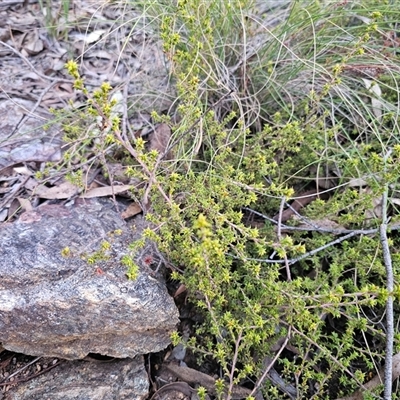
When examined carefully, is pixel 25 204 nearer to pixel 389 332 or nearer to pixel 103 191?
pixel 103 191

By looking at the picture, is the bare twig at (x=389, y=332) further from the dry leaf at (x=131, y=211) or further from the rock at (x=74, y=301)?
the dry leaf at (x=131, y=211)

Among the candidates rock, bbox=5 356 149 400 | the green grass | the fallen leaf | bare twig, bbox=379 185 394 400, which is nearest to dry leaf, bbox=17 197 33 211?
the fallen leaf

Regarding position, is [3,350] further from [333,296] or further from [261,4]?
[261,4]

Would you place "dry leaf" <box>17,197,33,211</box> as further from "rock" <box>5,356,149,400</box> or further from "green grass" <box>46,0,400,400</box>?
"rock" <box>5,356,149,400</box>

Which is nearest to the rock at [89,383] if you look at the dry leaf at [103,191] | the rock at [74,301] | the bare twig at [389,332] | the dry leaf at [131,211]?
the rock at [74,301]

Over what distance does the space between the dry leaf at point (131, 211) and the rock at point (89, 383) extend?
482 mm

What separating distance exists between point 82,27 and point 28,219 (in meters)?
1.28

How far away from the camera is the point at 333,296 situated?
118 centimetres

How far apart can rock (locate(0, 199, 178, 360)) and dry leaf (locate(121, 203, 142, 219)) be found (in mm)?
158

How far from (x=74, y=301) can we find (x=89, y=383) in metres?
0.28

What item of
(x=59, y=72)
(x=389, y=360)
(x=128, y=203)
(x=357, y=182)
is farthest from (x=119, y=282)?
(x=59, y=72)

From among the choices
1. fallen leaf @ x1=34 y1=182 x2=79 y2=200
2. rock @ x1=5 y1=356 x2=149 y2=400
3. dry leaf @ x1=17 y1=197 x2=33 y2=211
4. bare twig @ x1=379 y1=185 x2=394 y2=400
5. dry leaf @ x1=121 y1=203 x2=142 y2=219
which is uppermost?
bare twig @ x1=379 y1=185 x2=394 y2=400

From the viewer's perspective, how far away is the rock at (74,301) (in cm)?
132

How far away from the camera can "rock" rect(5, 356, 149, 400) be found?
138 centimetres
